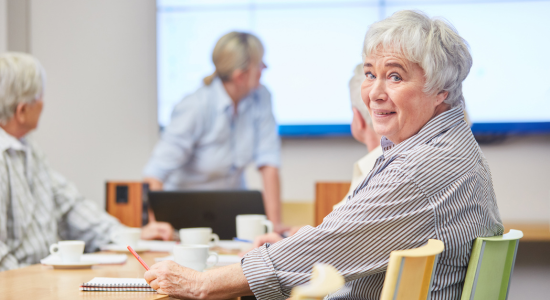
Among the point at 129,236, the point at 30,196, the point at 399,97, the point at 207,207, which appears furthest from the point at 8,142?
the point at 399,97

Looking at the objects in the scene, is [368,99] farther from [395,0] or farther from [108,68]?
[108,68]

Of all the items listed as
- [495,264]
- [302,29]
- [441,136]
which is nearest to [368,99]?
[441,136]

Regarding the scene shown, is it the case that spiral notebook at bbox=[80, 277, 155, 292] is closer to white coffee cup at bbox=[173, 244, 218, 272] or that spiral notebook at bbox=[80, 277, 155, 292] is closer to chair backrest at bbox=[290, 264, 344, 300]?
white coffee cup at bbox=[173, 244, 218, 272]

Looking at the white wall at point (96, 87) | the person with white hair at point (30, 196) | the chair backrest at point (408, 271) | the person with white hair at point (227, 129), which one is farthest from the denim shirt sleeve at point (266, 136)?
the chair backrest at point (408, 271)

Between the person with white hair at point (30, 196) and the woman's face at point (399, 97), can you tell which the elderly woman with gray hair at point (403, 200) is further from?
the person with white hair at point (30, 196)

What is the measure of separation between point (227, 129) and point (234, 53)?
0.42 metres

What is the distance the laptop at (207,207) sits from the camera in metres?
1.81

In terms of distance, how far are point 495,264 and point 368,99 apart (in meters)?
0.40

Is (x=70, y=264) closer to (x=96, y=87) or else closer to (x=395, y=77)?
(x=395, y=77)

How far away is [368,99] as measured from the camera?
114cm

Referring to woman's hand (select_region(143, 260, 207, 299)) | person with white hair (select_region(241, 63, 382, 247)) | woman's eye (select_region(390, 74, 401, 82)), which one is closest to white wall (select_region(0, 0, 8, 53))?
person with white hair (select_region(241, 63, 382, 247))

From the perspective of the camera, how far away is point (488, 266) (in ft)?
3.21

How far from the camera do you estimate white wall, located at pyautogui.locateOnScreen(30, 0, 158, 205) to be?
343 cm

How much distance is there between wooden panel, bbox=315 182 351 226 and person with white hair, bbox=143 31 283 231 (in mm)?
930
